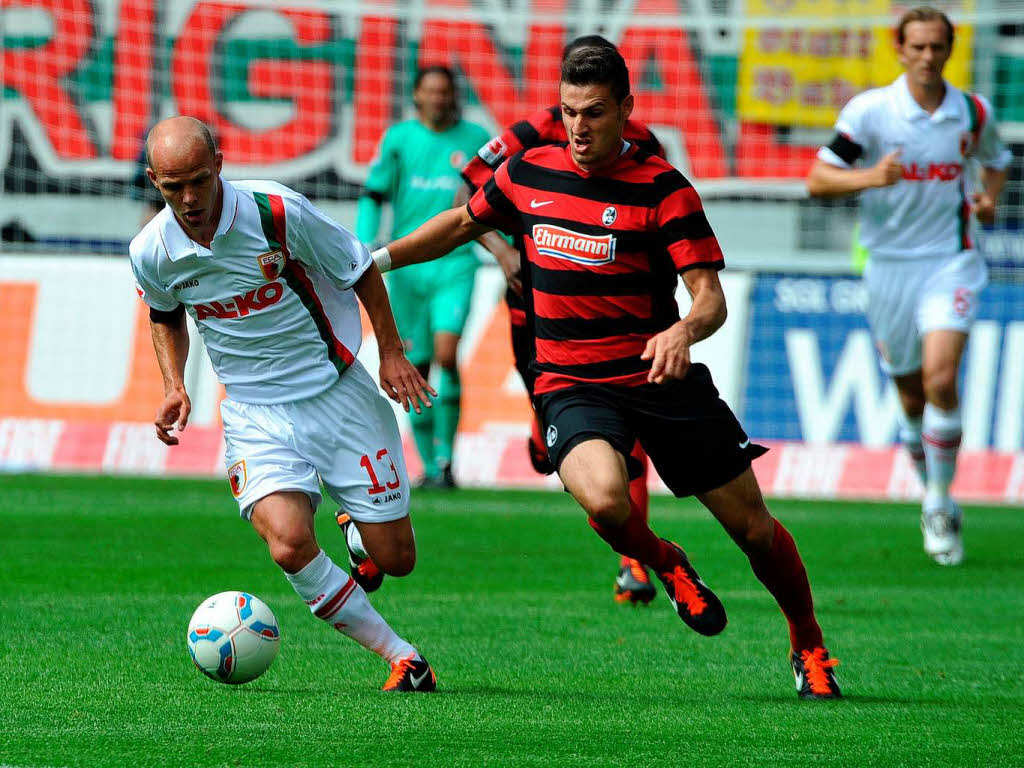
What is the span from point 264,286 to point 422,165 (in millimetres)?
6489

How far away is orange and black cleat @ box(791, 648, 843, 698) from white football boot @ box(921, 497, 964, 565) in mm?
3873

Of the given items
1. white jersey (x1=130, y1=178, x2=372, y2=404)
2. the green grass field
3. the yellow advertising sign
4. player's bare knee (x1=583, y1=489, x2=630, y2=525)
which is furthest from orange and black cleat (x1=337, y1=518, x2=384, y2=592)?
the yellow advertising sign

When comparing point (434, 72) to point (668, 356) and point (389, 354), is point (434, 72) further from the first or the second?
point (668, 356)

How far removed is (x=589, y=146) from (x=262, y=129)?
1330 centimetres

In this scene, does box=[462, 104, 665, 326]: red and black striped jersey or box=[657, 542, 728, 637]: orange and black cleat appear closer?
box=[657, 542, 728, 637]: orange and black cleat

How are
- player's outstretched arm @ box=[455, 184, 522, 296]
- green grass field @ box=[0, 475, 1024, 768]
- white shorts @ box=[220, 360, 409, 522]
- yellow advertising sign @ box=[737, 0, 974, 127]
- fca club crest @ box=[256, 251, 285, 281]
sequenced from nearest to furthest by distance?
green grass field @ box=[0, 475, 1024, 768] < fca club crest @ box=[256, 251, 285, 281] < white shorts @ box=[220, 360, 409, 522] < player's outstretched arm @ box=[455, 184, 522, 296] < yellow advertising sign @ box=[737, 0, 974, 127]

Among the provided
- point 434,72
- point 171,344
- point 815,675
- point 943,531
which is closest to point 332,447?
point 171,344

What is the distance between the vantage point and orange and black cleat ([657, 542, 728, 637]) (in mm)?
5262

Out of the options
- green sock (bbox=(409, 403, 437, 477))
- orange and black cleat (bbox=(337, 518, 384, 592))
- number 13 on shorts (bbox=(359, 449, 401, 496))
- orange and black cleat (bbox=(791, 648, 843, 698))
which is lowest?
green sock (bbox=(409, 403, 437, 477))

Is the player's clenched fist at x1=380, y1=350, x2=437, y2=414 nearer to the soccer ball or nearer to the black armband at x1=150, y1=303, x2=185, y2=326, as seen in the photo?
the black armband at x1=150, y1=303, x2=185, y2=326

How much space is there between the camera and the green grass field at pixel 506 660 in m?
4.43

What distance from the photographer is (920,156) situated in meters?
9.22

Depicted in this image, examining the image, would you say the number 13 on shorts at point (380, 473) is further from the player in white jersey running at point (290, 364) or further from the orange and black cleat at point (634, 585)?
the orange and black cleat at point (634, 585)

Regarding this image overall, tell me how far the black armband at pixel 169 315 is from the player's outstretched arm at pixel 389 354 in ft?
1.85
